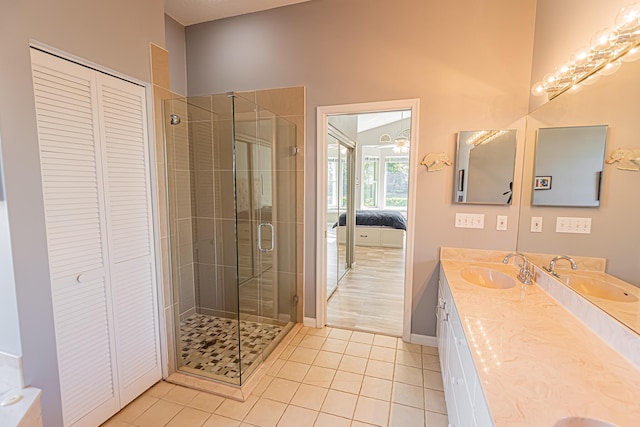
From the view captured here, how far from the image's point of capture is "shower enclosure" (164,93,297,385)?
2.32m

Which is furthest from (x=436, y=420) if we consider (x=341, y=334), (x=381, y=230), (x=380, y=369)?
(x=381, y=230)

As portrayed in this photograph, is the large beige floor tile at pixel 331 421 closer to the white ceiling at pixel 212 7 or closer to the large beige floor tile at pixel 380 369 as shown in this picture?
the large beige floor tile at pixel 380 369

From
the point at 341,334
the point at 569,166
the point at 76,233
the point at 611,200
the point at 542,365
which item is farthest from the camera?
the point at 341,334

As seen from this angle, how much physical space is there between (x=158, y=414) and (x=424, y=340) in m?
2.18

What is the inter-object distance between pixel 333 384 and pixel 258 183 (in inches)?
68.9

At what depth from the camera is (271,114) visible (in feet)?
8.87

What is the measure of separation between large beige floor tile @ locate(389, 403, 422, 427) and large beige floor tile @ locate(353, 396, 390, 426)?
40mm

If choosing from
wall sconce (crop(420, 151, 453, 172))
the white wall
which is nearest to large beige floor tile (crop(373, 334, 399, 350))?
wall sconce (crop(420, 151, 453, 172))

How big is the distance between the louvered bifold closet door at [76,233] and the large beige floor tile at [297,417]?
3.63 ft

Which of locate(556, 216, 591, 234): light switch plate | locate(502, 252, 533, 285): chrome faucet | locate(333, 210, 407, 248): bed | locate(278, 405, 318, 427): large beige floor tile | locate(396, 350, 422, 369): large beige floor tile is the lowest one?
locate(278, 405, 318, 427): large beige floor tile

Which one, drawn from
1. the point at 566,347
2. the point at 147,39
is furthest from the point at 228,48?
the point at 566,347

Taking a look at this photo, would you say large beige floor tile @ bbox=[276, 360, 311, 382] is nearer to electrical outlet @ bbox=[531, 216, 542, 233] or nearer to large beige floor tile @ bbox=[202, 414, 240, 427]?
large beige floor tile @ bbox=[202, 414, 240, 427]

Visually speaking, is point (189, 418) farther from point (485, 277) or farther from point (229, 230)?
point (485, 277)

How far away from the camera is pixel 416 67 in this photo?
7.89ft
